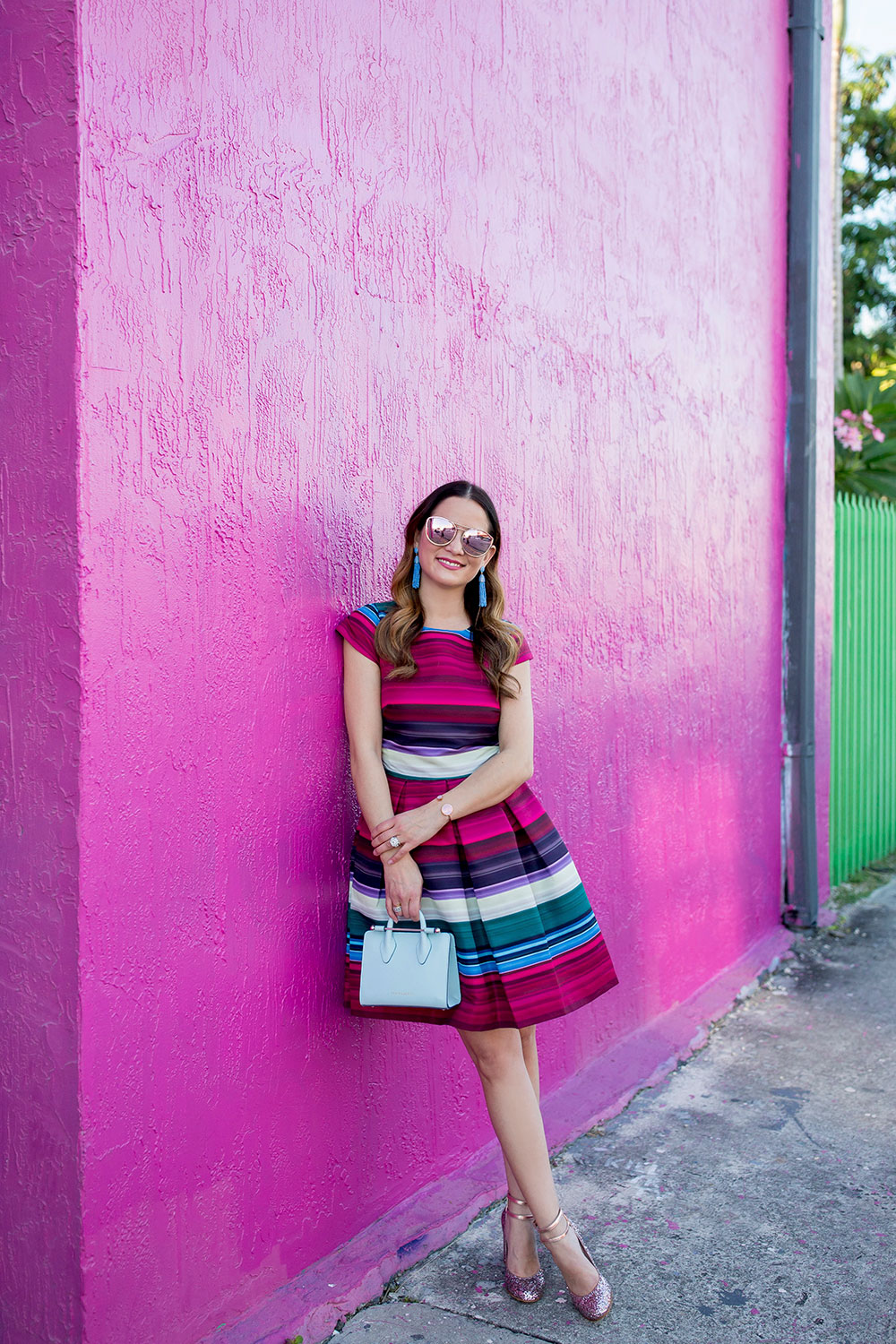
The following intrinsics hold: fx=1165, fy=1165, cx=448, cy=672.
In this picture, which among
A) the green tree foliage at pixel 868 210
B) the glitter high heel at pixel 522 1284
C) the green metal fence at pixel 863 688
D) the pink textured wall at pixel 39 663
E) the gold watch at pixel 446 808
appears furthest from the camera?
the green tree foliage at pixel 868 210

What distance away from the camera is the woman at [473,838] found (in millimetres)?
2633

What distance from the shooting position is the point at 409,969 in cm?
252

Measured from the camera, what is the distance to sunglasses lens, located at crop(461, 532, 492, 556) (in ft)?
8.72

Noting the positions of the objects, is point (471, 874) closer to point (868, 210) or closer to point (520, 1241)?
point (520, 1241)

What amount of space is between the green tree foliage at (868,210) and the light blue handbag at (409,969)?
15985 mm

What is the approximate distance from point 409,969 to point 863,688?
5402 millimetres

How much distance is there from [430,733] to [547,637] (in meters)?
1.11

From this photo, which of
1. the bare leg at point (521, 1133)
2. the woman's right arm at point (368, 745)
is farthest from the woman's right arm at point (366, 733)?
the bare leg at point (521, 1133)

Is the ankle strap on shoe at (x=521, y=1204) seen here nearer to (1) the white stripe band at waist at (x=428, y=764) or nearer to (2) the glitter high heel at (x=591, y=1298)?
(2) the glitter high heel at (x=591, y=1298)

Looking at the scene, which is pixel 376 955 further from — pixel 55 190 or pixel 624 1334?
pixel 55 190

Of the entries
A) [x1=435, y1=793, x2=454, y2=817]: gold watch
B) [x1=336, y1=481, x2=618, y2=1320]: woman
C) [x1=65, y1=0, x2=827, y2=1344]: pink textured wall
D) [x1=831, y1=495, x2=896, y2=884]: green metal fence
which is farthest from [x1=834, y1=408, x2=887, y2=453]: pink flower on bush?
[x1=435, y1=793, x2=454, y2=817]: gold watch

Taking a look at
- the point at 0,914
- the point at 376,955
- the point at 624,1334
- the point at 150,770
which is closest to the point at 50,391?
the point at 150,770

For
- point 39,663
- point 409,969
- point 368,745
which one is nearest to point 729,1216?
point 409,969

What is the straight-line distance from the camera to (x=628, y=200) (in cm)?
425
